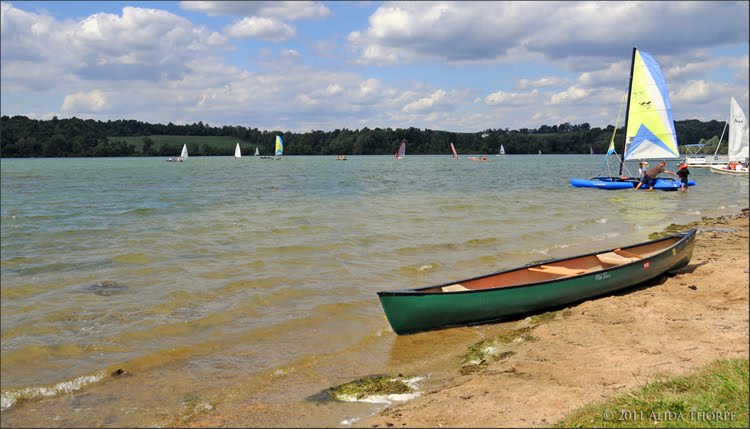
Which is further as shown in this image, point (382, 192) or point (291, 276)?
point (382, 192)

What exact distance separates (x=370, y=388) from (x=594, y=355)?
9.86ft

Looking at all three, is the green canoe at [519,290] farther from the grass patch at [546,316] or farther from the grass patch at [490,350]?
the grass patch at [490,350]

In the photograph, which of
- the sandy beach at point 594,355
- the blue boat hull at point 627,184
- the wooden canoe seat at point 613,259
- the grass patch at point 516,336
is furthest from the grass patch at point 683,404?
the blue boat hull at point 627,184

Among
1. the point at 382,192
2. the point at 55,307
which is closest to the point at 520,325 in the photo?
the point at 55,307

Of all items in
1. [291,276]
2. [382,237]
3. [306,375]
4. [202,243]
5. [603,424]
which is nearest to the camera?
[603,424]

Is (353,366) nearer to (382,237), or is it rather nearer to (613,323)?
(613,323)

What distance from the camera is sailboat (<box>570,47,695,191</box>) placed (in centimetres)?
3597

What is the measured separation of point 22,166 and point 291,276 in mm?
74985

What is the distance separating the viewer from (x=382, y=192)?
42125 mm

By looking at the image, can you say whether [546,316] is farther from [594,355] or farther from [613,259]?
[613,259]

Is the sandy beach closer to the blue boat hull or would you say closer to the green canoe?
the green canoe

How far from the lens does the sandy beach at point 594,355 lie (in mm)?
6062

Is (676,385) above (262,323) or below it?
above

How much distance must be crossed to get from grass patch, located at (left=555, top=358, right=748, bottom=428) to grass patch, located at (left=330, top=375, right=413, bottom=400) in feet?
8.38
